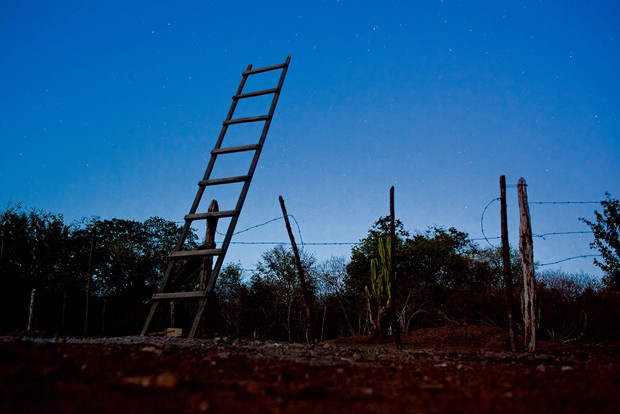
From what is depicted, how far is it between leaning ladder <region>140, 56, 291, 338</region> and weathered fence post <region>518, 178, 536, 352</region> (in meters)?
5.53

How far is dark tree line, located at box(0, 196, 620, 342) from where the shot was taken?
21.6 meters

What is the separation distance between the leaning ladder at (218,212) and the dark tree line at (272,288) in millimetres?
14208

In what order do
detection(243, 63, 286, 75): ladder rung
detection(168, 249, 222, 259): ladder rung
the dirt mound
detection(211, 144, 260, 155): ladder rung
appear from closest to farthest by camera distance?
detection(168, 249, 222, 259): ladder rung, detection(211, 144, 260, 155): ladder rung, detection(243, 63, 286, 75): ladder rung, the dirt mound

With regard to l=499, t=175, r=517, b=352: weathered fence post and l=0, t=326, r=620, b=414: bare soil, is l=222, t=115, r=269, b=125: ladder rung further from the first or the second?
l=499, t=175, r=517, b=352: weathered fence post

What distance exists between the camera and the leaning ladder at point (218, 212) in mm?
6633

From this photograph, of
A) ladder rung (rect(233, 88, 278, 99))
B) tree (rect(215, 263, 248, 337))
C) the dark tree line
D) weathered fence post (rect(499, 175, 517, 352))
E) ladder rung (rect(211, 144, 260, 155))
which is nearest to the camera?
ladder rung (rect(211, 144, 260, 155))

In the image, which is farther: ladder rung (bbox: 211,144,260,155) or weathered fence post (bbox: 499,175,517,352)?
weathered fence post (bbox: 499,175,517,352)

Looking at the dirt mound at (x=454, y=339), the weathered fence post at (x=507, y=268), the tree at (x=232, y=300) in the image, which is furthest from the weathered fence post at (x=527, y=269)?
the tree at (x=232, y=300)

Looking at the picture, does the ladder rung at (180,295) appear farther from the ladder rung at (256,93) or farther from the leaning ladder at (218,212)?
the ladder rung at (256,93)

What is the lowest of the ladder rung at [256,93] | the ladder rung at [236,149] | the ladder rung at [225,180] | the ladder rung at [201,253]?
the ladder rung at [201,253]

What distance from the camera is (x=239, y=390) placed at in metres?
2.77

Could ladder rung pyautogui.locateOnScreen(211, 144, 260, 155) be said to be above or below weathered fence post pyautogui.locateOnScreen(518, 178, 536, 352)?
above

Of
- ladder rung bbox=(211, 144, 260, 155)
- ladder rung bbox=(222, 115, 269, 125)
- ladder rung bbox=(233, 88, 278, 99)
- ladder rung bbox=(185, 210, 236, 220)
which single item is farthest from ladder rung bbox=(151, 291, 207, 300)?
ladder rung bbox=(233, 88, 278, 99)

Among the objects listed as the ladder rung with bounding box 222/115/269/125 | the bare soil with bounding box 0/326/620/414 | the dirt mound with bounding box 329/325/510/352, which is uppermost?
the ladder rung with bounding box 222/115/269/125
